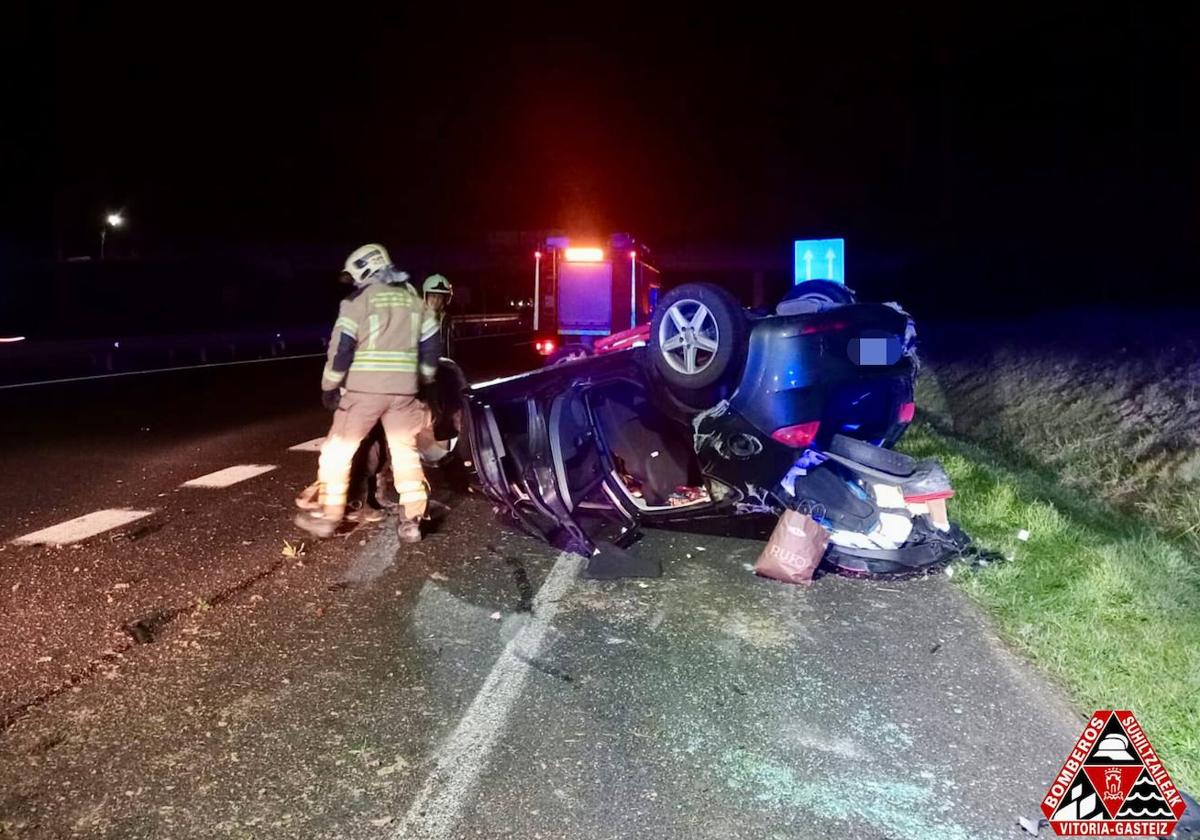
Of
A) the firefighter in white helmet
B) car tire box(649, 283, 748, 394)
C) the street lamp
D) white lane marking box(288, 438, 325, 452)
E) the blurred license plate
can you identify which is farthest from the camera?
the street lamp

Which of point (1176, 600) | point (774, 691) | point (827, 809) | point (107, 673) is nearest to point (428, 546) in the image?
point (107, 673)

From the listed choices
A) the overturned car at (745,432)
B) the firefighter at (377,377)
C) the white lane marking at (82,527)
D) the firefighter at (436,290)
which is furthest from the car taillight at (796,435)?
the white lane marking at (82,527)

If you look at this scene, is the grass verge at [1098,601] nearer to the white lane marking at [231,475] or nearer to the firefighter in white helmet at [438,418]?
the firefighter in white helmet at [438,418]

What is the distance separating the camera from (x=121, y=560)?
17.9 ft

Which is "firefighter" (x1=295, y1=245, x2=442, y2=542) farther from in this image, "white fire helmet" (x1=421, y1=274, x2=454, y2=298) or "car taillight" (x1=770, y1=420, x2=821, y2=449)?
"car taillight" (x1=770, y1=420, x2=821, y2=449)

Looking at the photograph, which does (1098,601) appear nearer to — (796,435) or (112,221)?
(796,435)

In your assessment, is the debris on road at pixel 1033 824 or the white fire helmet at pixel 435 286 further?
the white fire helmet at pixel 435 286

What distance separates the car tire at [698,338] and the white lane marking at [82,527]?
3.93 metres

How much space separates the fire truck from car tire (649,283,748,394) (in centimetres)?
1018

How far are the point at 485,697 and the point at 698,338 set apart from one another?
248 cm

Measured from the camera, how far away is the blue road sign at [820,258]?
1520 cm

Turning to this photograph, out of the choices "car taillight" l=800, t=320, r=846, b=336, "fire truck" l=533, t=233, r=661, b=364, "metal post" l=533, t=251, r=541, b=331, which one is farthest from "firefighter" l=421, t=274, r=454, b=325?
"metal post" l=533, t=251, r=541, b=331

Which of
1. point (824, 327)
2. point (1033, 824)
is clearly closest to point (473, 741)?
point (1033, 824)

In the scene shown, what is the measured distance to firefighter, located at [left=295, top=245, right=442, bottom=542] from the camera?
5625mm
